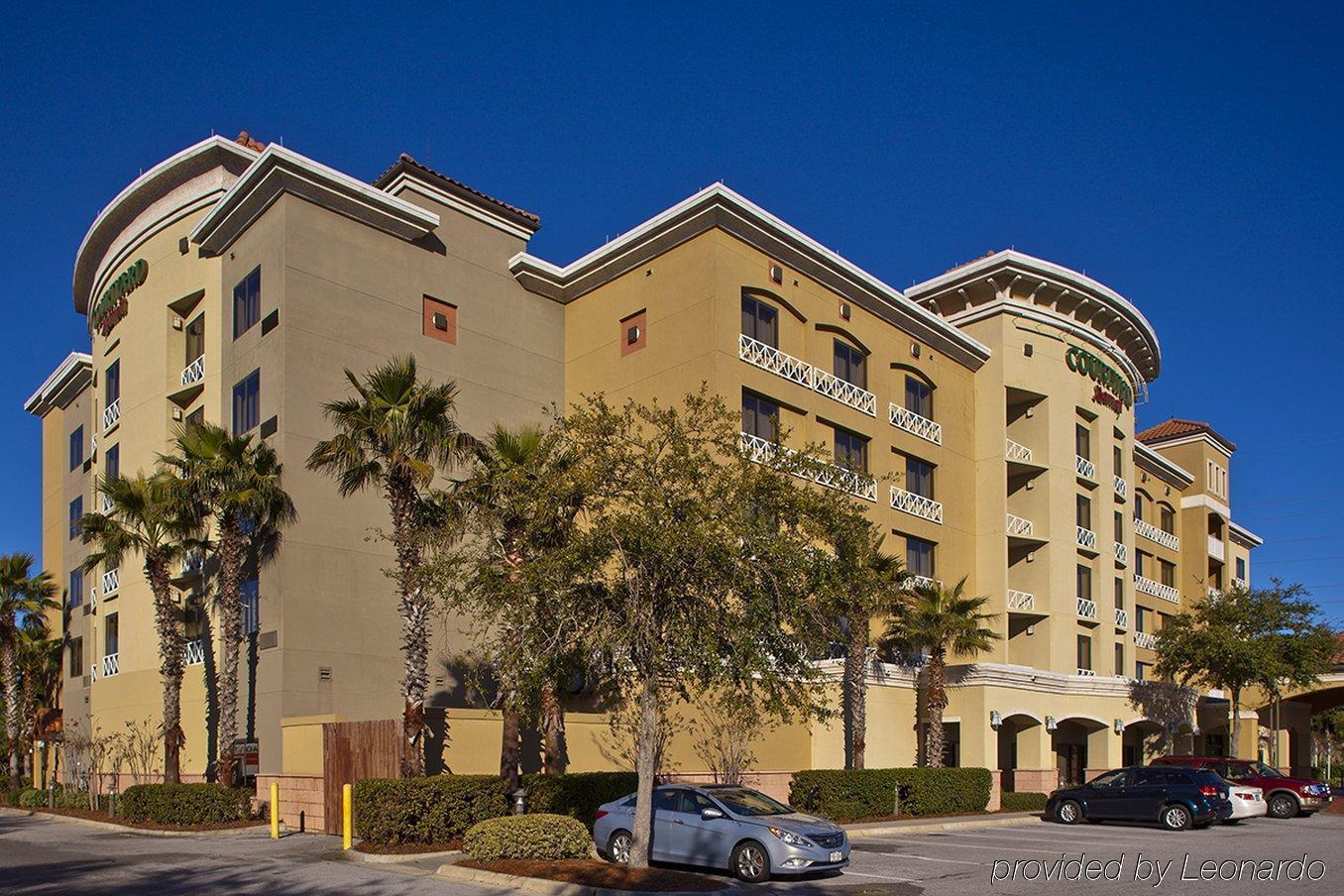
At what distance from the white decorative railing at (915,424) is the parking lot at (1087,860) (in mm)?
14979

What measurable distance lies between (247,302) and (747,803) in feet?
72.7

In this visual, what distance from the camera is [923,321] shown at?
41781 mm

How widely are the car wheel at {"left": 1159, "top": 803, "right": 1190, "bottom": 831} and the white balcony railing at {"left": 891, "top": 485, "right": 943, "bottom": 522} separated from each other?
1321 cm

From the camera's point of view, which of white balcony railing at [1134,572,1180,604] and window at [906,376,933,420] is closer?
window at [906,376,933,420]

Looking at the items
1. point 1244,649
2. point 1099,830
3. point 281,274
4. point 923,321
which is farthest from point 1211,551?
point 281,274

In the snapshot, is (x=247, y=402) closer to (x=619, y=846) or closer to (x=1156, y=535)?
(x=619, y=846)

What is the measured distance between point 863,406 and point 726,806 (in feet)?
70.8

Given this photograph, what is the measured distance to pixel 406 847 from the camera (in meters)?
21.6

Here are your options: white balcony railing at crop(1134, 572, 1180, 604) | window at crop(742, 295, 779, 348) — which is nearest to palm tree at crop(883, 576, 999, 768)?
window at crop(742, 295, 779, 348)

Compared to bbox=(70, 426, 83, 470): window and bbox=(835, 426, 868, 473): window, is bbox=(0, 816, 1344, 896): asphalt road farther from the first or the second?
bbox=(70, 426, 83, 470): window

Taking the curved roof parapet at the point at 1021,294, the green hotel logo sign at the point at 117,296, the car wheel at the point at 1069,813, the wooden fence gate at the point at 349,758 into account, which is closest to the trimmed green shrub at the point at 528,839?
the wooden fence gate at the point at 349,758

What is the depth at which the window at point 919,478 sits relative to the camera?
135ft

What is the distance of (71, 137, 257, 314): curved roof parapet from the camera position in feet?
123

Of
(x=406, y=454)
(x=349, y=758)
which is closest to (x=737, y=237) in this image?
(x=406, y=454)
